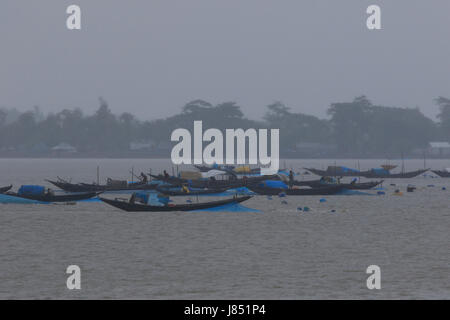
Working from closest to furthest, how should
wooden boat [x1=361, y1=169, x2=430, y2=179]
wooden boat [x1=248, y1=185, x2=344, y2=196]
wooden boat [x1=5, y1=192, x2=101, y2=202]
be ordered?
1. wooden boat [x1=5, y1=192, x2=101, y2=202]
2. wooden boat [x1=248, y1=185, x2=344, y2=196]
3. wooden boat [x1=361, y1=169, x2=430, y2=179]

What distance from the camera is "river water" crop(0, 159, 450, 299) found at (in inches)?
856

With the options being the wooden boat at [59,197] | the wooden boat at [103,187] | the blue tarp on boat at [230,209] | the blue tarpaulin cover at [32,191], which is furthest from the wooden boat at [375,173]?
the blue tarp on boat at [230,209]

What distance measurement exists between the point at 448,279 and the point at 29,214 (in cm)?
2782

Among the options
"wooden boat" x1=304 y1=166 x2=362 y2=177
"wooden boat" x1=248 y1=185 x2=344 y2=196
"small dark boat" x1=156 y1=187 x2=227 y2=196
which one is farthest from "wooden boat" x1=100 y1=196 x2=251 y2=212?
"wooden boat" x1=304 y1=166 x2=362 y2=177

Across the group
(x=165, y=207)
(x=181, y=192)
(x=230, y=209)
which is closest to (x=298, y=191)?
(x=181, y=192)

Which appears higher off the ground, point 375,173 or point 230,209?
point 375,173

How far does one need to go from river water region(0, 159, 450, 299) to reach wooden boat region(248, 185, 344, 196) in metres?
9.18

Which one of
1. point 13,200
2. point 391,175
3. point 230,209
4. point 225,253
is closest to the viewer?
point 225,253

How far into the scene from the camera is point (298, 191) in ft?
194

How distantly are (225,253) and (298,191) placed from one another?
30.4 metres

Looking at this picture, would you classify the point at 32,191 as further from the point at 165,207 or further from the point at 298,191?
the point at 298,191

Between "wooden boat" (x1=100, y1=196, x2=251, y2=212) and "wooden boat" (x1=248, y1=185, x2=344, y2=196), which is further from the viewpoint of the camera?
"wooden boat" (x1=248, y1=185, x2=344, y2=196)

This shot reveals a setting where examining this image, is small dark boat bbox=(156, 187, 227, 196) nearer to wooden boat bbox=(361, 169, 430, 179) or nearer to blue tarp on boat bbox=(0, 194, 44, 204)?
blue tarp on boat bbox=(0, 194, 44, 204)

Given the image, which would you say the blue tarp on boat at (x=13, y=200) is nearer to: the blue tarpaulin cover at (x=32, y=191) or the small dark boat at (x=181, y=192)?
the blue tarpaulin cover at (x=32, y=191)
